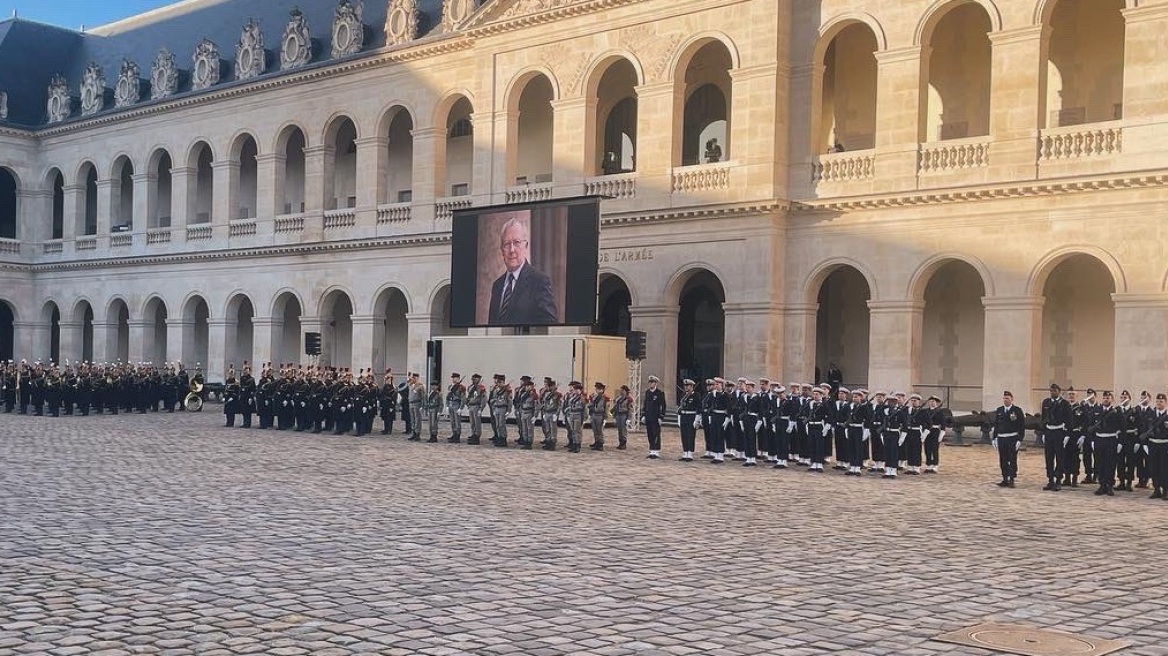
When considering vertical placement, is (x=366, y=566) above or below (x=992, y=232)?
below

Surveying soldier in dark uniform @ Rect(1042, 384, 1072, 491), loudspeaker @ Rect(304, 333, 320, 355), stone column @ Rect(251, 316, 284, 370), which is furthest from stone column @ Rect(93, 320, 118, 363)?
soldier in dark uniform @ Rect(1042, 384, 1072, 491)

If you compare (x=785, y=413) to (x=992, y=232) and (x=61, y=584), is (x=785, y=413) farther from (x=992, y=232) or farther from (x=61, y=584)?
(x=61, y=584)

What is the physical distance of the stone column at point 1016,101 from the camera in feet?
88.3

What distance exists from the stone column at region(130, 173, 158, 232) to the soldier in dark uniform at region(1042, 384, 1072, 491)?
37.5 m

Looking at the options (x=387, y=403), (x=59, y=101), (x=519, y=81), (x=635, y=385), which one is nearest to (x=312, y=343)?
(x=387, y=403)

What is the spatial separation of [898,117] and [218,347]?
87.6ft

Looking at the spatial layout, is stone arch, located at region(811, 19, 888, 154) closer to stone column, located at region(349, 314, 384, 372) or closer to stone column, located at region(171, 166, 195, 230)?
stone column, located at region(349, 314, 384, 372)

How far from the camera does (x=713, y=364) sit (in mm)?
36906

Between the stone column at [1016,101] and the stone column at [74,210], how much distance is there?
3740cm

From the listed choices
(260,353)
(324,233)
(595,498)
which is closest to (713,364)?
(324,233)

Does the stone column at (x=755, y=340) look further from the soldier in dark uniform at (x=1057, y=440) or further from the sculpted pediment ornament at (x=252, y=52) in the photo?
the sculpted pediment ornament at (x=252, y=52)

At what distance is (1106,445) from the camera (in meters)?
18.6

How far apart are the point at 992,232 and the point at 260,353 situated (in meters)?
26.1

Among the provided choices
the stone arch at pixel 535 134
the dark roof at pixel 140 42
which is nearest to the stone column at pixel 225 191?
the dark roof at pixel 140 42
